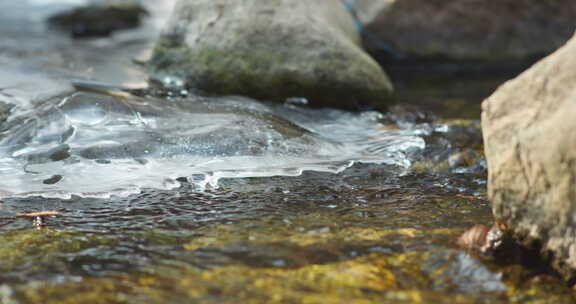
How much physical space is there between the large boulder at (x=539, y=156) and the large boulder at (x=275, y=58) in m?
3.36

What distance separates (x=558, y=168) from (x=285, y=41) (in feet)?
13.3

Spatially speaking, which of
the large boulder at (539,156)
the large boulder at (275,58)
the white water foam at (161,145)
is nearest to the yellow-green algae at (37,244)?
the white water foam at (161,145)

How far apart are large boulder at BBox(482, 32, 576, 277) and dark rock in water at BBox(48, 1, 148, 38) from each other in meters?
9.68

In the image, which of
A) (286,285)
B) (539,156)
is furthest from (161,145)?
(539,156)

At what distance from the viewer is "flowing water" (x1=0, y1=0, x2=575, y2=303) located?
2205 mm

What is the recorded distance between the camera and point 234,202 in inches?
127

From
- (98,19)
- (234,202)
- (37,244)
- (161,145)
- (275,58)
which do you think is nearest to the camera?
(37,244)

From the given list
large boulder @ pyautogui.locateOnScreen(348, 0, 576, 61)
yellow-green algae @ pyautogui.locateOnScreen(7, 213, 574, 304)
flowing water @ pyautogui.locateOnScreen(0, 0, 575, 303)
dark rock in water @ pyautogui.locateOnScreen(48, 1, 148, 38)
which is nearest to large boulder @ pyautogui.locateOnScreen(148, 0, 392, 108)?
flowing water @ pyautogui.locateOnScreen(0, 0, 575, 303)

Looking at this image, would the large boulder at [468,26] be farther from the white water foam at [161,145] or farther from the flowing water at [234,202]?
the white water foam at [161,145]

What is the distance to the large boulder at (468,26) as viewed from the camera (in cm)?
875

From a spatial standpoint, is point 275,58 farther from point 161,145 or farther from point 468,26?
point 468,26

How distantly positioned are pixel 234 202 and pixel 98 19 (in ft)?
29.9

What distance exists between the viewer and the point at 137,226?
2830mm

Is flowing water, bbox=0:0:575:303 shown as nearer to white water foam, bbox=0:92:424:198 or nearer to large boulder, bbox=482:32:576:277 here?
white water foam, bbox=0:92:424:198
